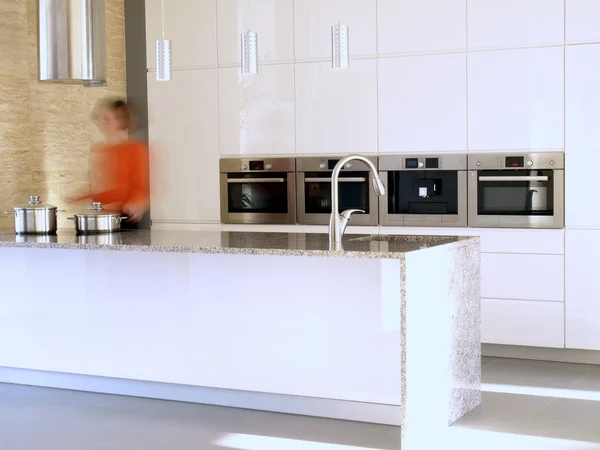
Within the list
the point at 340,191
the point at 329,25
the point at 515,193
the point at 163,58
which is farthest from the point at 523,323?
the point at 163,58

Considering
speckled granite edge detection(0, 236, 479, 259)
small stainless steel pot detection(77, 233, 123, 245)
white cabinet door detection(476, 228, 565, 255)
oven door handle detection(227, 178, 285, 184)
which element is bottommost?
white cabinet door detection(476, 228, 565, 255)

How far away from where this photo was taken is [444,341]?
13.3ft

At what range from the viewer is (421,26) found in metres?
5.85

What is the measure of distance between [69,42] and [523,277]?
306 cm

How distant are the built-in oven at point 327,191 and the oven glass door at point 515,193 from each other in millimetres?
749

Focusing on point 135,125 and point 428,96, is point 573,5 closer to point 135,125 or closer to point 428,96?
point 428,96

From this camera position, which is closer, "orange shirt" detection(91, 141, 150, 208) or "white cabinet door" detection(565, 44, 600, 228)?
"white cabinet door" detection(565, 44, 600, 228)

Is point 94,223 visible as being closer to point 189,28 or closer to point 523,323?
point 189,28

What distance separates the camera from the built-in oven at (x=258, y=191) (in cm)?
637

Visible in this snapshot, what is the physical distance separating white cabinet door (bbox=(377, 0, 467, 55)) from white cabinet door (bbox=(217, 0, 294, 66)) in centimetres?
68

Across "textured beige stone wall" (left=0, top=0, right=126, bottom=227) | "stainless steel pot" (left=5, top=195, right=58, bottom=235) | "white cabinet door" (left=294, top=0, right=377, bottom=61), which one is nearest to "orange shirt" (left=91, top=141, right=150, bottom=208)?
"textured beige stone wall" (left=0, top=0, right=126, bottom=227)

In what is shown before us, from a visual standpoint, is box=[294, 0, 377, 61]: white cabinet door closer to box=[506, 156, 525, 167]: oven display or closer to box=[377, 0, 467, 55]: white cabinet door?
box=[377, 0, 467, 55]: white cabinet door

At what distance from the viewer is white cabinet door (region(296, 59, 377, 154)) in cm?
605

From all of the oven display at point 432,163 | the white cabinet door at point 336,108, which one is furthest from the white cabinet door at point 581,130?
the white cabinet door at point 336,108
